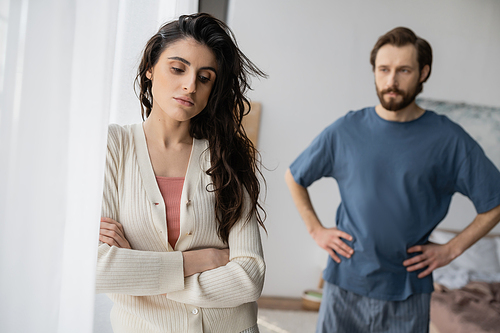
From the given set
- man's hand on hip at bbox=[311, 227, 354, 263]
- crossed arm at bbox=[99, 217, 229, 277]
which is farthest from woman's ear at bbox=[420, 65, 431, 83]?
crossed arm at bbox=[99, 217, 229, 277]

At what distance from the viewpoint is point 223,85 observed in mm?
1193

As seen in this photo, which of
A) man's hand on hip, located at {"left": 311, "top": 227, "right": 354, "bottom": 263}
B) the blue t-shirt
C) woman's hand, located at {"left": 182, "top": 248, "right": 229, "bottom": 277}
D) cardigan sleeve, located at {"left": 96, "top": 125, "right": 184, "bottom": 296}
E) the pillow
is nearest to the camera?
cardigan sleeve, located at {"left": 96, "top": 125, "right": 184, "bottom": 296}

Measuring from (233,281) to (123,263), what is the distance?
0.30 metres

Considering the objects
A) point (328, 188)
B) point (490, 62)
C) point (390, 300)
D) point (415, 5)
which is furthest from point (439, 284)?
point (415, 5)

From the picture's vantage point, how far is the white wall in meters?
3.66

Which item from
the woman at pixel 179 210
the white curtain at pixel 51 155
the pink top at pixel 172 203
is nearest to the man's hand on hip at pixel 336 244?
the woman at pixel 179 210

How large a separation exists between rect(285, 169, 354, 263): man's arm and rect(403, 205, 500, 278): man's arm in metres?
0.27

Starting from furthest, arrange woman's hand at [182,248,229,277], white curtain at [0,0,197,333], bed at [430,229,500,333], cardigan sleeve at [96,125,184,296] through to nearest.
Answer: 1. bed at [430,229,500,333]
2. woman's hand at [182,248,229,277]
3. cardigan sleeve at [96,125,184,296]
4. white curtain at [0,0,197,333]

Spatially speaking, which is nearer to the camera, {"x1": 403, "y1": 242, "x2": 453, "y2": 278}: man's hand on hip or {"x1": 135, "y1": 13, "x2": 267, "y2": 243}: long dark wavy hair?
{"x1": 135, "y1": 13, "x2": 267, "y2": 243}: long dark wavy hair

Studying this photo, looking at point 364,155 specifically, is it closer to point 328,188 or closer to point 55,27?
point 55,27

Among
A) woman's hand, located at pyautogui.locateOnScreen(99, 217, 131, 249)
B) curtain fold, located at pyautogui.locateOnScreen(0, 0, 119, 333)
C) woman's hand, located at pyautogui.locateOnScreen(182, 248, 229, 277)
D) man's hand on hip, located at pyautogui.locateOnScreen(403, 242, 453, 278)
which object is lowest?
man's hand on hip, located at pyautogui.locateOnScreen(403, 242, 453, 278)

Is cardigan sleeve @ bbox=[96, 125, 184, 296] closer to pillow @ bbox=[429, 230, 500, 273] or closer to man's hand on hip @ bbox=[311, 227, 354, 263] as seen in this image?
man's hand on hip @ bbox=[311, 227, 354, 263]

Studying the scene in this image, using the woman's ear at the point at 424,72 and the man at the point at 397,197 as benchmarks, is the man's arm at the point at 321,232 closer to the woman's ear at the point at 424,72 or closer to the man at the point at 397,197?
the man at the point at 397,197

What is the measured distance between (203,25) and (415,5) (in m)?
3.37
